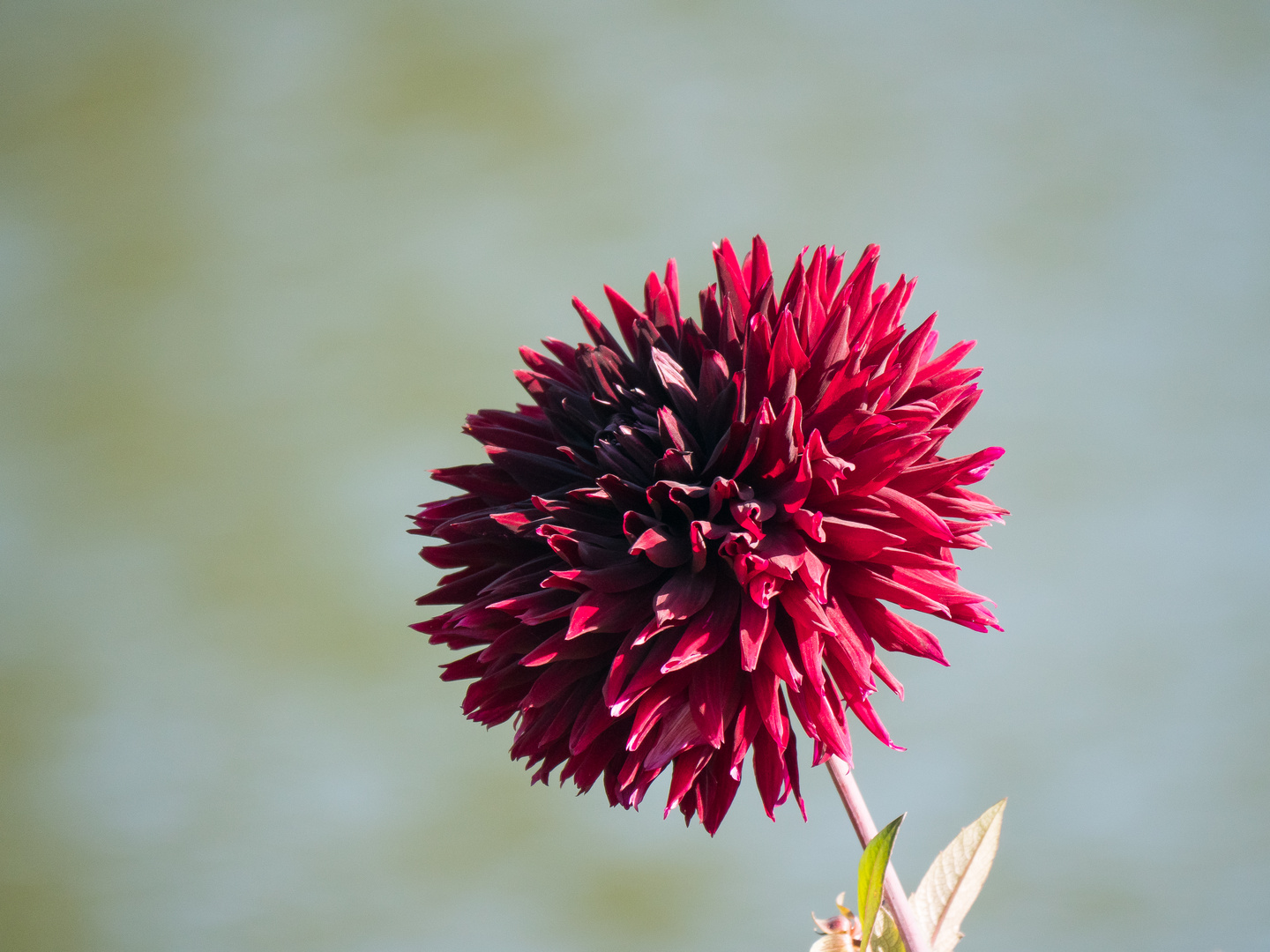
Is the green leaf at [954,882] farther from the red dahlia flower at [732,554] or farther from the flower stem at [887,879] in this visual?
the red dahlia flower at [732,554]

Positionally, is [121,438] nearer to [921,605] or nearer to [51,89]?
[51,89]

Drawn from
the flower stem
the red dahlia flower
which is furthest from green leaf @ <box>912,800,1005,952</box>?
the red dahlia flower

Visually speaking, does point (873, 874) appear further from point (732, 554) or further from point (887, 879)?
point (732, 554)

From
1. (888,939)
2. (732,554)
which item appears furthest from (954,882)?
(732,554)

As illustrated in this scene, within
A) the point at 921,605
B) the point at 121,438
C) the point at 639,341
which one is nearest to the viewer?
the point at 921,605

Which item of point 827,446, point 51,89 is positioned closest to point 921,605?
point 827,446

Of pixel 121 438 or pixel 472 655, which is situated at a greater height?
pixel 121 438
